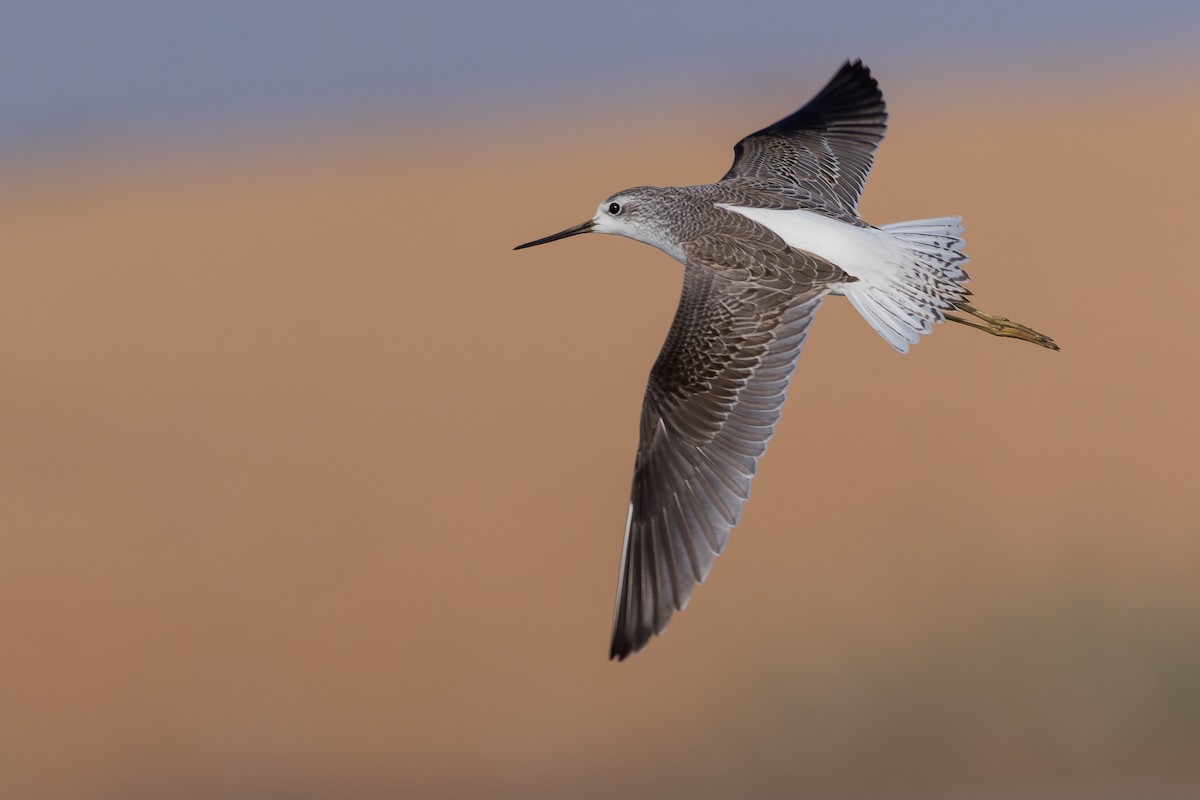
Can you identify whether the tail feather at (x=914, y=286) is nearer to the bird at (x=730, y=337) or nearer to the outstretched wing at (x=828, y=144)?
the bird at (x=730, y=337)

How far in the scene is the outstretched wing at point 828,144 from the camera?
791 centimetres

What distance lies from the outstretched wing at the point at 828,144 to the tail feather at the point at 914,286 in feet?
3.07

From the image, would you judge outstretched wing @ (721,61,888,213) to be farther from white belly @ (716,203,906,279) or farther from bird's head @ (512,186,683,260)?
white belly @ (716,203,906,279)

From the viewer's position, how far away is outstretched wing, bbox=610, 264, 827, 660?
6.34m

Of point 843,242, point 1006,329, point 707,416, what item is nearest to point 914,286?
point 843,242

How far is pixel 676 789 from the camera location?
35.3 feet

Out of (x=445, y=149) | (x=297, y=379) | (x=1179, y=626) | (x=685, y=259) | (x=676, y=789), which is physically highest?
(x=445, y=149)

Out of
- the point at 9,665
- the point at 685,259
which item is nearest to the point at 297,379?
the point at 9,665

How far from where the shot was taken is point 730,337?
6.51m

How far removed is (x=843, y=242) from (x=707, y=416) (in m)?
0.91

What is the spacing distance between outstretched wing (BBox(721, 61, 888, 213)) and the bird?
82 centimetres

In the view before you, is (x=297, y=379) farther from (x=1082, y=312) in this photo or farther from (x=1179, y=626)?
(x=1179, y=626)

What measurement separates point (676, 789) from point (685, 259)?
4.84 m

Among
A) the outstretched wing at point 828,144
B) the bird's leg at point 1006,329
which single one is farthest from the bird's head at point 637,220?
the bird's leg at point 1006,329
